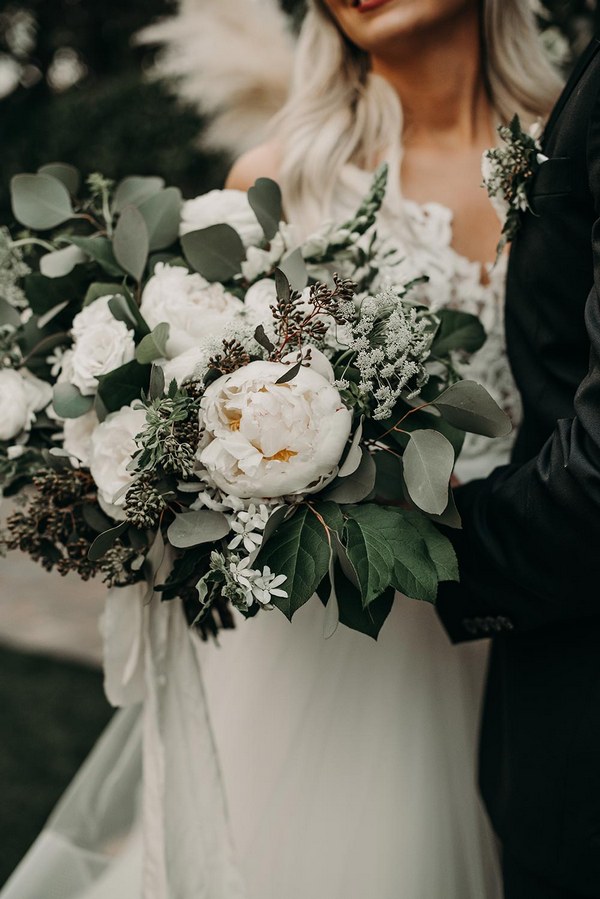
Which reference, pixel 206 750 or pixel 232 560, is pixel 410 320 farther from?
pixel 206 750

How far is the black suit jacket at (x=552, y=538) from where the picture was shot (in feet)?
3.92

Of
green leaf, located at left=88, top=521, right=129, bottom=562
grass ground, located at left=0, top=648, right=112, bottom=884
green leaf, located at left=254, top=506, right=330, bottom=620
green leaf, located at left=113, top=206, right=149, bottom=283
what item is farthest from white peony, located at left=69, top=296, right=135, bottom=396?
grass ground, located at left=0, top=648, right=112, bottom=884

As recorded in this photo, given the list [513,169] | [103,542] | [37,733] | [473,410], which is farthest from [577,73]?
[37,733]

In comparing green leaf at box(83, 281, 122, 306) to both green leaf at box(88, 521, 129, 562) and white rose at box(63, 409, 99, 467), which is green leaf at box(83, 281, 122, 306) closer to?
white rose at box(63, 409, 99, 467)

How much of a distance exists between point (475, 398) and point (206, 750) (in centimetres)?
86

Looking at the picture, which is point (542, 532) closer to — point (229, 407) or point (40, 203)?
point (229, 407)

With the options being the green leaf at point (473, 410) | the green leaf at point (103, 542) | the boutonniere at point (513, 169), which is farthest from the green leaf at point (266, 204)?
the green leaf at point (103, 542)

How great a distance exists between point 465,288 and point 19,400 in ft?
3.06

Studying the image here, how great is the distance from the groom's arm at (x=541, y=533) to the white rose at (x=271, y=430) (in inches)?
12.0

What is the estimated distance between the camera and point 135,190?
1.60m

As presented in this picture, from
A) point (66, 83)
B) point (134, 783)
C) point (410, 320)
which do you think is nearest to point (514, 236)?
point (410, 320)

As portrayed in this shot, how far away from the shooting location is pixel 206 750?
1.58 m

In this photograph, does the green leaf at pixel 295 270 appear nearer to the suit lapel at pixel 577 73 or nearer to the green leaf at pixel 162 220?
the green leaf at pixel 162 220

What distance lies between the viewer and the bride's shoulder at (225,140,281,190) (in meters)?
1.89
